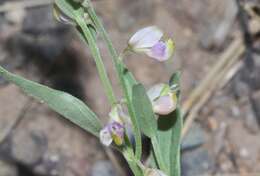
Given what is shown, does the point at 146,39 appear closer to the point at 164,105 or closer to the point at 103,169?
the point at 164,105

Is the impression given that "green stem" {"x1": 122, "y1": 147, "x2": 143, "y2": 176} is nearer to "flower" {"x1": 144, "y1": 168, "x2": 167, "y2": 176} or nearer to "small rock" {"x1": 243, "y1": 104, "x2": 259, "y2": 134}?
"flower" {"x1": 144, "y1": 168, "x2": 167, "y2": 176}

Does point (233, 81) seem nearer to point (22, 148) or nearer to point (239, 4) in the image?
point (239, 4)

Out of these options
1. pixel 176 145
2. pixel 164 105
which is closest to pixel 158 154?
pixel 176 145

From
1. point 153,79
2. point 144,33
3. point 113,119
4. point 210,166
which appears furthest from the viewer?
point 153,79

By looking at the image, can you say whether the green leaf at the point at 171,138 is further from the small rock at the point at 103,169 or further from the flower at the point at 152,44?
the small rock at the point at 103,169

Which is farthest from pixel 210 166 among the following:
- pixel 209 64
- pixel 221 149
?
pixel 209 64

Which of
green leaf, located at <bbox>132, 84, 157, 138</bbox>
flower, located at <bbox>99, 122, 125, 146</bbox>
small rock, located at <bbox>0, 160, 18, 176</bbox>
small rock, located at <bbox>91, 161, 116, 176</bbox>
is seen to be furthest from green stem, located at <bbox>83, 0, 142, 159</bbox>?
small rock, located at <bbox>0, 160, 18, 176</bbox>

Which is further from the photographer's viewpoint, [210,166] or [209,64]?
[209,64]
